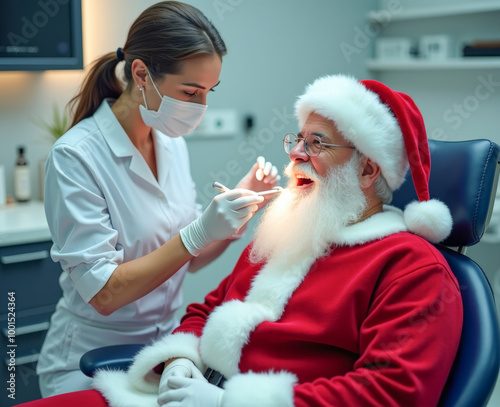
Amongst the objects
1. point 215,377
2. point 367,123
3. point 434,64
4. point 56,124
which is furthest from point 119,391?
point 434,64

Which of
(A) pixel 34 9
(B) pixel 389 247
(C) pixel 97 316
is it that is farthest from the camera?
(A) pixel 34 9

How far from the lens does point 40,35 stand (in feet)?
7.78

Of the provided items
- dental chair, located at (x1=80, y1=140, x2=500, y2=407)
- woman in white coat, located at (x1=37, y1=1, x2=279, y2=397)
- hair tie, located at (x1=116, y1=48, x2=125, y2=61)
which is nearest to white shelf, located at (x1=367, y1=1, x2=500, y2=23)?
dental chair, located at (x1=80, y1=140, x2=500, y2=407)

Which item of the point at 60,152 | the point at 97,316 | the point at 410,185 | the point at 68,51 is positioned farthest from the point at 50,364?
the point at 68,51

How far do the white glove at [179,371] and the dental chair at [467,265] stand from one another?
0.15 metres

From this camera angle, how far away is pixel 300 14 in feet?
10.1

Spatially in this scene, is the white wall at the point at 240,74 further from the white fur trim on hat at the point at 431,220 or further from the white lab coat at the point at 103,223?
the white fur trim on hat at the point at 431,220

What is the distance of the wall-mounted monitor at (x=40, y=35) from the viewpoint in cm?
230

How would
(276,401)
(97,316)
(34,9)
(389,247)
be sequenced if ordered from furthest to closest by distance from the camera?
(34,9) < (97,316) < (389,247) < (276,401)

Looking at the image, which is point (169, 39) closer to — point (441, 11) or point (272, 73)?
point (272, 73)

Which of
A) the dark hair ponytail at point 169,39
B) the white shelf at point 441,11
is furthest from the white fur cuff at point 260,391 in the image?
the white shelf at point 441,11

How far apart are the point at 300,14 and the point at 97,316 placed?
6.95 ft

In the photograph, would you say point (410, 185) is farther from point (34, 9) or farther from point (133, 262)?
point (34, 9)

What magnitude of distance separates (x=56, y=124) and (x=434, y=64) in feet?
6.34
